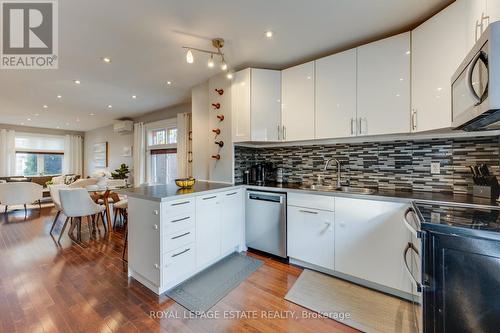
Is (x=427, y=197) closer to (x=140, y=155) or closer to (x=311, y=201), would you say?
(x=311, y=201)

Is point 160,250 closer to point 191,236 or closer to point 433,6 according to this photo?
point 191,236

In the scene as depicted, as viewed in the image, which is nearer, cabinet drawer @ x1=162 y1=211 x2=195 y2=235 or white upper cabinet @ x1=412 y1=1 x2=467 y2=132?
white upper cabinet @ x1=412 y1=1 x2=467 y2=132

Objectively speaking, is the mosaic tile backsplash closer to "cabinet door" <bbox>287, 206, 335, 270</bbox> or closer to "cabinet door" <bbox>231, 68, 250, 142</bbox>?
"cabinet door" <bbox>231, 68, 250, 142</bbox>

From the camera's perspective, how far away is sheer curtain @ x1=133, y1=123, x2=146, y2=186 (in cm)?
532

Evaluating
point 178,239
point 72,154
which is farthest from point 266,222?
point 72,154

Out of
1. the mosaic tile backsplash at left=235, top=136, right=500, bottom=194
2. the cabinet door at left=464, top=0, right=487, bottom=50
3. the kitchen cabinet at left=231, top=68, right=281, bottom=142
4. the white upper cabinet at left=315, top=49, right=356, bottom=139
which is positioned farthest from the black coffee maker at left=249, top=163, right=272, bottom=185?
the cabinet door at left=464, top=0, right=487, bottom=50

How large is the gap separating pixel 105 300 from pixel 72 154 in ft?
27.5

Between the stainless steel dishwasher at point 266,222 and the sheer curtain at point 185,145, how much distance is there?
2.02 m

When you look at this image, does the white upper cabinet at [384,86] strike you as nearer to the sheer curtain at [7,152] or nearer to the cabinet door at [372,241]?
the cabinet door at [372,241]

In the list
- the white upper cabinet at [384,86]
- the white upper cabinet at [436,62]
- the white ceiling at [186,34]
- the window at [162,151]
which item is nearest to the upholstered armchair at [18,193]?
the white ceiling at [186,34]

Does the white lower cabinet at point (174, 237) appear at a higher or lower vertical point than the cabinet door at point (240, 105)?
lower

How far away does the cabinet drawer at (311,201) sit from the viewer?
2.08m

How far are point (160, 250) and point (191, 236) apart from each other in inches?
12.7

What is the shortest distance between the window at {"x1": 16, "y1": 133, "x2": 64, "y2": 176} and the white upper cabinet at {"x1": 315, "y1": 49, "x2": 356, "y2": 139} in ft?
31.5
